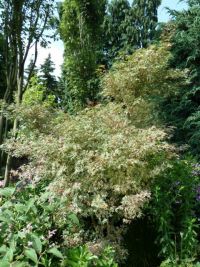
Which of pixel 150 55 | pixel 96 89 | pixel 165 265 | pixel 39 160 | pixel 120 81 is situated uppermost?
pixel 96 89

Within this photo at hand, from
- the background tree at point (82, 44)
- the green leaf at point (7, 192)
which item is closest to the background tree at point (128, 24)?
the background tree at point (82, 44)

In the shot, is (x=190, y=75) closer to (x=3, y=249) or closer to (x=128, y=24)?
(x=3, y=249)

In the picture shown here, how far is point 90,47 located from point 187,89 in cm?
830

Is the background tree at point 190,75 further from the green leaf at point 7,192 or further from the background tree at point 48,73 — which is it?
the background tree at point 48,73

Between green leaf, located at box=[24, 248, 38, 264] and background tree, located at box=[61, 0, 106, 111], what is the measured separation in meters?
12.6

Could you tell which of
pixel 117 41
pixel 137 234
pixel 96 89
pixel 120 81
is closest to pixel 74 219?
pixel 137 234

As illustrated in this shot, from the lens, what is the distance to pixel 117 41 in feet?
55.0

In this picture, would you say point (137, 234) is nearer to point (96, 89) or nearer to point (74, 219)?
point (74, 219)

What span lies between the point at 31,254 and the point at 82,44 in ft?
46.1

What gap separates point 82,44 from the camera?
1570cm

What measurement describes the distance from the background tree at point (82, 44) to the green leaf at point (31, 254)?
12.6m

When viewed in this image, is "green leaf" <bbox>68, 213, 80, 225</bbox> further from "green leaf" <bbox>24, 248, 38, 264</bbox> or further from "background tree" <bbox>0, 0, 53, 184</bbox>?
"background tree" <bbox>0, 0, 53, 184</bbox>

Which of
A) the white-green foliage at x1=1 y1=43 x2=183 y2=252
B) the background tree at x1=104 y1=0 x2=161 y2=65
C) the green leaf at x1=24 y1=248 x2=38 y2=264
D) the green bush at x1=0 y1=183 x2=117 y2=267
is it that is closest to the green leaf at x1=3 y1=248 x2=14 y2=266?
the green bush at x1=0 y1=183 x2=117 y2=267

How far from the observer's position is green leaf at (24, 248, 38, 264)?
2377 mm
